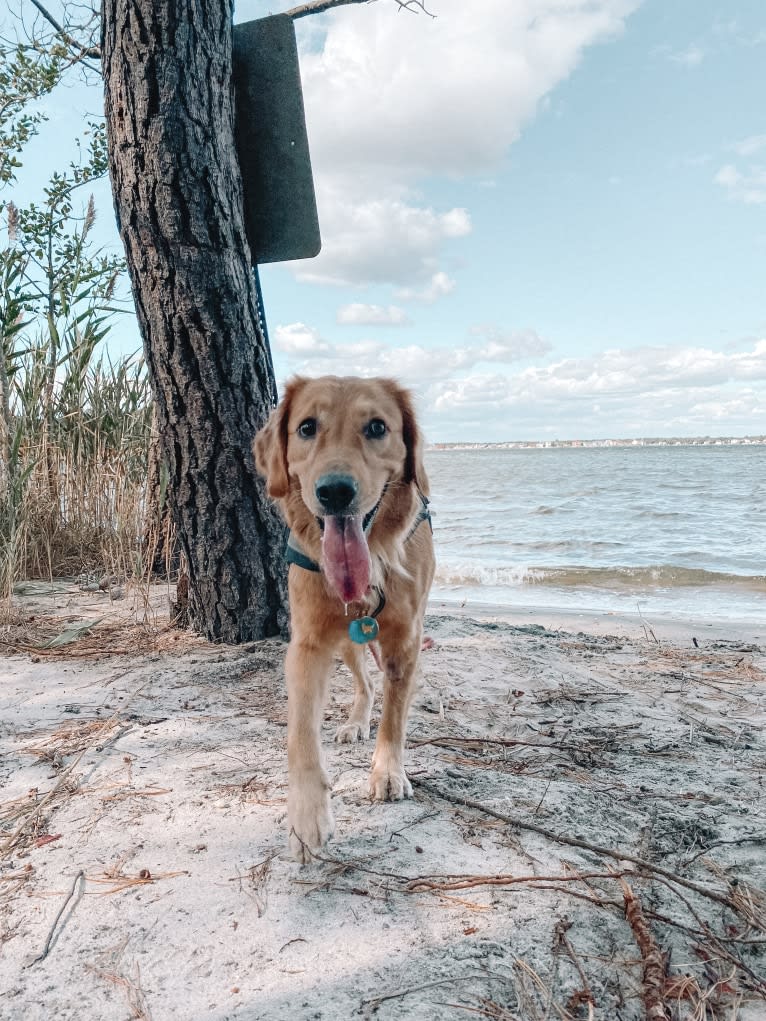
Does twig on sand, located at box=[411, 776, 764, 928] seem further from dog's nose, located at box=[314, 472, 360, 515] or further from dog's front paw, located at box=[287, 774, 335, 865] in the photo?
dog's nose, located at box=[314, 472, 360, 515]

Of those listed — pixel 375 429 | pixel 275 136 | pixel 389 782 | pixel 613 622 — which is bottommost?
pixel 613 622

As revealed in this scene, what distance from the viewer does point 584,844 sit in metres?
2.07

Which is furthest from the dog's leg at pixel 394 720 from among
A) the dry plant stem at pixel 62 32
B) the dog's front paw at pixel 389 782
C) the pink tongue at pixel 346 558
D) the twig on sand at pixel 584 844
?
the dry plant stem at pixel 62 32

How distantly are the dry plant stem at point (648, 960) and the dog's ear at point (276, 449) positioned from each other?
191cm

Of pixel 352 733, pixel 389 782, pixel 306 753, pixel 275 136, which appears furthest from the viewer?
pixel 275 136

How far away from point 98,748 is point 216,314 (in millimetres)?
2355

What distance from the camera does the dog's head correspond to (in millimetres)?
2490

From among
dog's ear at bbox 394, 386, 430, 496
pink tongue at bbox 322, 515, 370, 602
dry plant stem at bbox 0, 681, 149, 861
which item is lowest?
dry plant stem at bbox 0, 681, 149, 861

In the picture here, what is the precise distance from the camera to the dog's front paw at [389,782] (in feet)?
8.00

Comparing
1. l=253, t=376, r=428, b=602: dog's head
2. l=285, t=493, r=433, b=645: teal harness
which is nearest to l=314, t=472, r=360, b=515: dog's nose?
l=253, t=376, r=428, b=602: dog's head

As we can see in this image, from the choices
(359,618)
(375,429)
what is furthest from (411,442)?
(359,618)

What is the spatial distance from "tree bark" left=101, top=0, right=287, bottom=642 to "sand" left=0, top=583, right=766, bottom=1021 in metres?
0.70

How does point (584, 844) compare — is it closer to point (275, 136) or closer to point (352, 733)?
point (352, 733)

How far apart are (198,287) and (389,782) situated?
2813 millimetres
